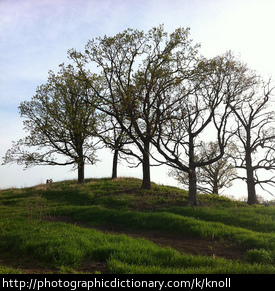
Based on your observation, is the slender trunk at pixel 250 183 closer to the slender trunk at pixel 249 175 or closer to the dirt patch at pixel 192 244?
the slender trunk at pixel 249 175

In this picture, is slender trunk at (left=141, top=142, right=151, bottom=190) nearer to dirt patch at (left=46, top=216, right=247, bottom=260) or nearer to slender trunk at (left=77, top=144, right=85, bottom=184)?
slender trunk at (left=77, top=144, right=85, bottom=184)

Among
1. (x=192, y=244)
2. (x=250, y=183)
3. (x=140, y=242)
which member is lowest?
(x=192, y=244)

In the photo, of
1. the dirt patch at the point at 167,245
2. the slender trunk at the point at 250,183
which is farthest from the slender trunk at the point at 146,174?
the dirt patch at the point at 167,245

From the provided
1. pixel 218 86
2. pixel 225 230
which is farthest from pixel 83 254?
pixel 218 86

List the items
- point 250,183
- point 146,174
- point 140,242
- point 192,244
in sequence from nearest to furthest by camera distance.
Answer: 1. point 140,242
2. point 192,244
3. point 146,174
4. point 250,183

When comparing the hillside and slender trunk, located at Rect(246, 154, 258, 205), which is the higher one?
slender trunk, located at Rect(246, 154, 258, 205)

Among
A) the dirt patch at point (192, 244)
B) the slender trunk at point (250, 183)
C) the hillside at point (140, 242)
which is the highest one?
the slender trunk at point (250, 183)

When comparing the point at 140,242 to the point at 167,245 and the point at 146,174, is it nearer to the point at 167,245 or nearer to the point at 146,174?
the point at 167,245

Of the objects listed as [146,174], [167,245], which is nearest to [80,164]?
[146,174]

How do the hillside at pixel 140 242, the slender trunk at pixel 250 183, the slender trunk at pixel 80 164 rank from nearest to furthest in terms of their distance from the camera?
the hillside at pixel 140 242
the slender trunk at pixel 250 183
the slender trunk at pixel 80 164

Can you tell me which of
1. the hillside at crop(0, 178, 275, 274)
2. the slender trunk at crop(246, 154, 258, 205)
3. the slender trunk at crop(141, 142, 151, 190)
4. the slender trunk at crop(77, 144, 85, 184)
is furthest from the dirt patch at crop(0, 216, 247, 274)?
the slender trunk at crop(246, 154, 258, 205)

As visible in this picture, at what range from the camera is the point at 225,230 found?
10406 millimetres

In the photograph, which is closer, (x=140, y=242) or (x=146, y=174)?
(x=140, y=242)
